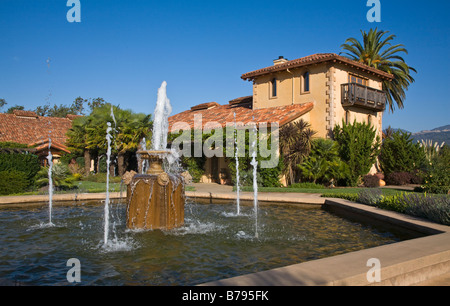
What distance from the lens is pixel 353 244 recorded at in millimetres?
7375

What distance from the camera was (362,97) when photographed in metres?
23.2

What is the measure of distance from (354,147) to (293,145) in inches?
153

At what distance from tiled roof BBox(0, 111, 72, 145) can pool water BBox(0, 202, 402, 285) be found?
25723mm

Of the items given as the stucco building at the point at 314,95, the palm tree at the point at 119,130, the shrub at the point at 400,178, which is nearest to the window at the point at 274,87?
the stucco building at the point at 314,95

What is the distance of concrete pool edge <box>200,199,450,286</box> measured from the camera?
392 cm

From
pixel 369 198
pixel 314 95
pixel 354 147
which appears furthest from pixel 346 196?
pixel 314 95

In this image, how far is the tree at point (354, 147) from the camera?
20812mm

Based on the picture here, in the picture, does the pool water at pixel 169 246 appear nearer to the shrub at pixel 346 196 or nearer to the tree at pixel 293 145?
the shrub at pixel 346 196

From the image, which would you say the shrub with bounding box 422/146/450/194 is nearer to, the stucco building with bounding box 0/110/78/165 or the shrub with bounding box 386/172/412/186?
the shrub with bounding box 386/172/412/186

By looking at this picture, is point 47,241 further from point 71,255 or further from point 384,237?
point 384,237

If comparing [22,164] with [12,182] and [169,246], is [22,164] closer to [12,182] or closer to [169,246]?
[12,182]

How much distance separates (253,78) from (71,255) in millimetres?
21913

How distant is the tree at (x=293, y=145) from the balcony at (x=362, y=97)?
3984 millimetres
